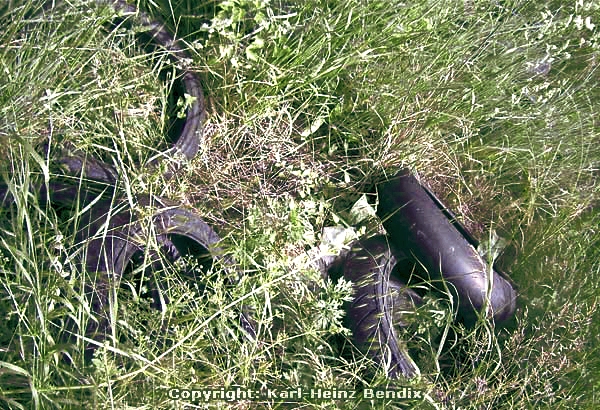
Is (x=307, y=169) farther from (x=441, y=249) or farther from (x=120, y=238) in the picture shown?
(x=120, y=238)

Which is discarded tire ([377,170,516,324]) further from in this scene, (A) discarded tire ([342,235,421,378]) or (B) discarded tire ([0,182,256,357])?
(B) discarded tire ([0,182,256,357])

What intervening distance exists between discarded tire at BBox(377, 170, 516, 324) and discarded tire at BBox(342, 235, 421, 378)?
Result: 0.32 feet

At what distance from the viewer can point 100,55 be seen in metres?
2.13

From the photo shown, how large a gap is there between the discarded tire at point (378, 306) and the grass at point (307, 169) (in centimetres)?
7

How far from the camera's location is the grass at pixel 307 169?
6.28 ft

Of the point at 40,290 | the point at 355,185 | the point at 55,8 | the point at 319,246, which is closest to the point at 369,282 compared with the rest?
the point at 319,246

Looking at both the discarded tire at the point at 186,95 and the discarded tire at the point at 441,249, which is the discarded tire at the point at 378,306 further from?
the discarded tire at the point at 186,95

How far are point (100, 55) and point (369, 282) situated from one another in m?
1.24

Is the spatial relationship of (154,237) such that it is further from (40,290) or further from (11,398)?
(11,398)

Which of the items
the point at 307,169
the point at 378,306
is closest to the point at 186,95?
the point at 307,169

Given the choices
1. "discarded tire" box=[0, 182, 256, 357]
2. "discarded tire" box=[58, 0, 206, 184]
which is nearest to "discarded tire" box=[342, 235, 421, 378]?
"discarded tire" box=[0, 182, 256, 357]

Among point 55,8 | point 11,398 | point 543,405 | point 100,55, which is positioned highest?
point 55,8

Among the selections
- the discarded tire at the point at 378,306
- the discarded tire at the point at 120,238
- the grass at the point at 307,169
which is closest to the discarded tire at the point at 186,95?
the grass at the point at 307,169

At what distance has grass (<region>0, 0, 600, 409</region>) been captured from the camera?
6.28 ft
